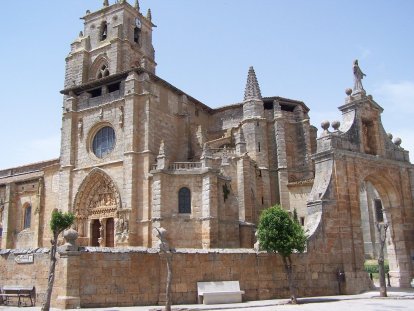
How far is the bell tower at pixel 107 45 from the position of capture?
39438mm

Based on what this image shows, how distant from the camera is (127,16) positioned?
134 ft

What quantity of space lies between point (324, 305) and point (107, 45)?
32096 millimetres

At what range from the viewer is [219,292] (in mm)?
15414

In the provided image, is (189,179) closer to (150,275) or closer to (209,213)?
(209,213)

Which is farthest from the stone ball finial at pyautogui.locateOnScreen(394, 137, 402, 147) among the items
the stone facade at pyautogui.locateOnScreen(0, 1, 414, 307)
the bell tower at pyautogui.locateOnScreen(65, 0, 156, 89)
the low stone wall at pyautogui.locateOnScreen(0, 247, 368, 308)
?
the bell tower at pyautogui.locateOnScreen(65, 0, 156, 89)

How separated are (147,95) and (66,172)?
8362 millimetres

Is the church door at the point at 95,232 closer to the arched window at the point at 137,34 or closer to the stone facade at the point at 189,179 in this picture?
the stone facade at the point at 189,179

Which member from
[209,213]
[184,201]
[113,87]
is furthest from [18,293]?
[113,87]

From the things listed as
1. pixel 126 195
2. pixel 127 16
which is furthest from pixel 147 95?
pixel 127 16

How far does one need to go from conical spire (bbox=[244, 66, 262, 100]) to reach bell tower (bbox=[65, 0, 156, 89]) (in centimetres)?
995

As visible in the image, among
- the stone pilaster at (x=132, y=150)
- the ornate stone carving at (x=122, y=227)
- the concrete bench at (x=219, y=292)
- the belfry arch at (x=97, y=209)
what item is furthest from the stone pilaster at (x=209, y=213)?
the concrete bench at (x=219, y=292)

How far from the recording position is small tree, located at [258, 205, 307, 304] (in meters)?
15.8

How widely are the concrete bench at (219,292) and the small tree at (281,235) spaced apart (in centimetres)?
184

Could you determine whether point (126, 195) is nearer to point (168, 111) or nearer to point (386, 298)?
point (168, 111)
